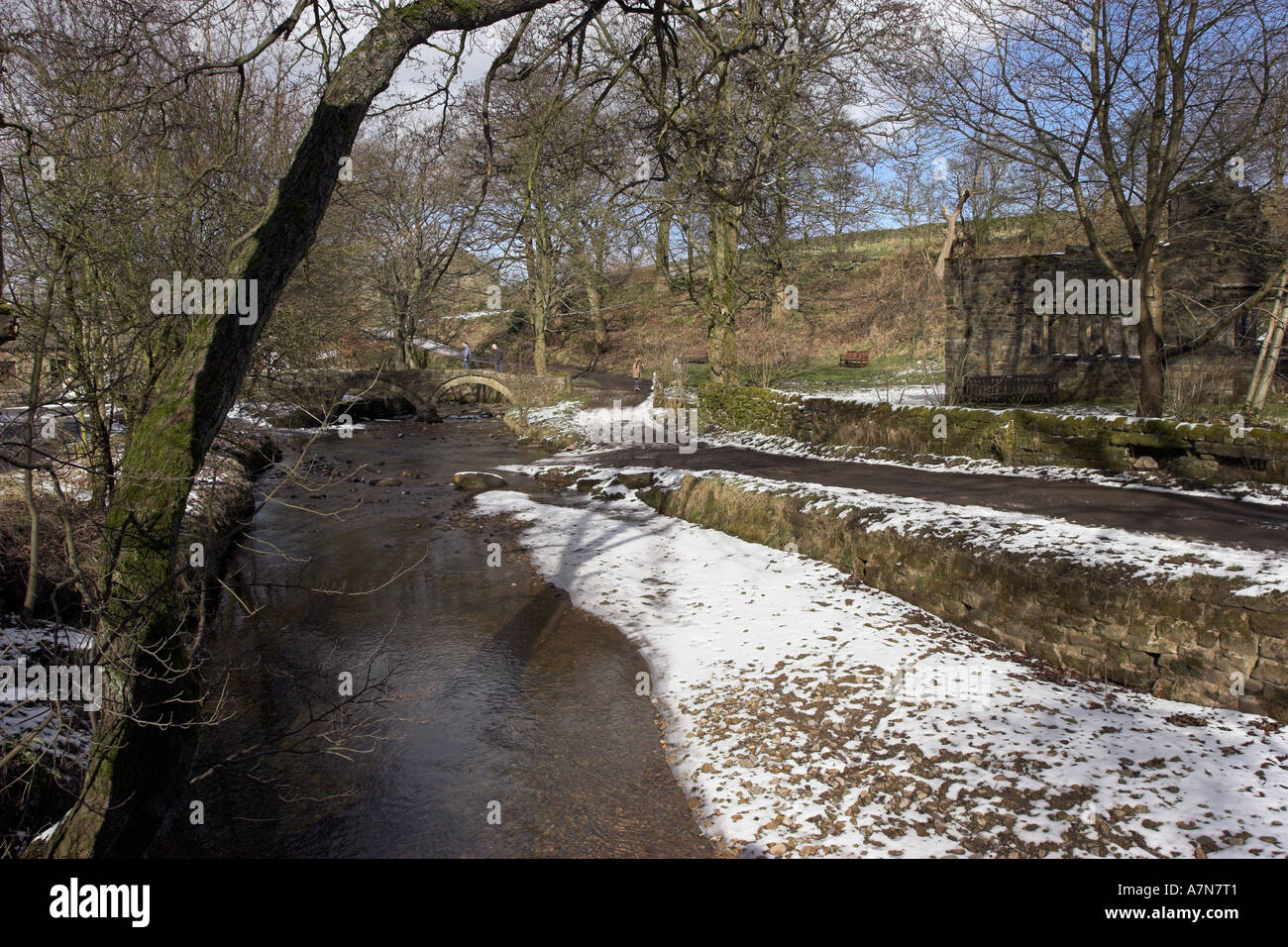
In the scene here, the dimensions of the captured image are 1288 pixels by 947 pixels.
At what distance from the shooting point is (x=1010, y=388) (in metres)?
20.1

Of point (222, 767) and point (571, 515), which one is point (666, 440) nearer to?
point (571, 515)

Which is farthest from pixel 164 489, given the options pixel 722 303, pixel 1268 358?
pixel 1268 358

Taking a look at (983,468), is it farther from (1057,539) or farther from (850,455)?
(1057,539)

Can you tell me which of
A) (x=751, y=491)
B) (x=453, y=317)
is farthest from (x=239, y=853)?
(x=453, y=317)

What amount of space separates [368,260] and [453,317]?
16.6 m

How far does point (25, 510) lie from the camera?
8.62 meters

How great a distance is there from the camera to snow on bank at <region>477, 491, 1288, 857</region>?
483cm

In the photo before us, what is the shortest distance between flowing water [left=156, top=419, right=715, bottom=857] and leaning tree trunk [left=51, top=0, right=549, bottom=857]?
1.53m

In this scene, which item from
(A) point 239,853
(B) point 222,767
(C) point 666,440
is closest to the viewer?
(A) point 239,853

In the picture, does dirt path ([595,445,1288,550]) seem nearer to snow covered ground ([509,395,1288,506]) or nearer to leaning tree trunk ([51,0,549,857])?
snow covered ground ([509,395,1288,506])

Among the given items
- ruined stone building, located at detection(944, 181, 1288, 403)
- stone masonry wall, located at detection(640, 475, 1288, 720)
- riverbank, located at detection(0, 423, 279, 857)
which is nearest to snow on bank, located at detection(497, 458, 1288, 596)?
stone masonry wall, located at detection(640, 475, 1288, 720)

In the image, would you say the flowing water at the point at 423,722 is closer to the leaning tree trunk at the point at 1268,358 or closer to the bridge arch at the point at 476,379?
the leaning tree trunk at the point at 1268,358

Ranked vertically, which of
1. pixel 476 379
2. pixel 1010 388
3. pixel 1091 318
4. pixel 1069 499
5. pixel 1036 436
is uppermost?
pixel 1091 318

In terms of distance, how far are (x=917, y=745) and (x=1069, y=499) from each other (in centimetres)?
568
